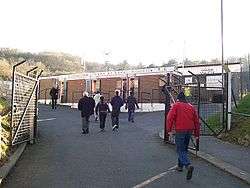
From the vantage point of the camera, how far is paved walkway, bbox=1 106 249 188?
27.2 feet

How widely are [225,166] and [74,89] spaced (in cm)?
3983

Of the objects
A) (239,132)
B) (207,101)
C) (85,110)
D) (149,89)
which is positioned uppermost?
(149,89)

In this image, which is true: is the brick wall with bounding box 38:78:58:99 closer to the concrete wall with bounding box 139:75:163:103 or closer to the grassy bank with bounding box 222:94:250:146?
the concrete wall with bounding box 139:75:163:103

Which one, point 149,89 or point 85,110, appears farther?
point 149,89

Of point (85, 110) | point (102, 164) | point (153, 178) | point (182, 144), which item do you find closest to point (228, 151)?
point (182, 144)

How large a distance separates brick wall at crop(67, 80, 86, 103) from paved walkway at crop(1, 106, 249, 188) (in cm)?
3124

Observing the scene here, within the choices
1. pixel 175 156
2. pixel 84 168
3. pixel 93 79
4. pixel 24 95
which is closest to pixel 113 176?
pixel 84 168

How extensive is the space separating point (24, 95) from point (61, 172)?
15.0ft

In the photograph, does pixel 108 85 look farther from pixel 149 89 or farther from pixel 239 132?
pixel 239 132

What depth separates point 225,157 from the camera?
455 inches

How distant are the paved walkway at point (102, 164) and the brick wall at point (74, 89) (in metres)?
31.2

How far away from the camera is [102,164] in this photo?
10.2 m

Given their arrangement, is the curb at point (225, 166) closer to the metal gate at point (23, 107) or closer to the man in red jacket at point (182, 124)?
the man in red jacket at point (182, 124)

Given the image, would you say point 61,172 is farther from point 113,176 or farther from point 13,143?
point 13,143
